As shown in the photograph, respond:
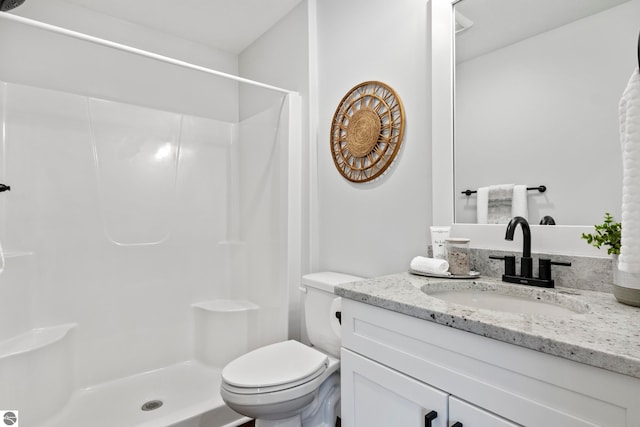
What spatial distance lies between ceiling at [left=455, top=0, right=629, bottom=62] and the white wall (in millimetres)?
172

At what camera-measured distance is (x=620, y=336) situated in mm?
591

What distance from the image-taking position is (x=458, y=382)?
729 millimetres

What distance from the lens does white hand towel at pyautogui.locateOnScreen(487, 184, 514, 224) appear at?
1.19m

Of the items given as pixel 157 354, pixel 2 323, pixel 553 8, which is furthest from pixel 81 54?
pixel 553 8

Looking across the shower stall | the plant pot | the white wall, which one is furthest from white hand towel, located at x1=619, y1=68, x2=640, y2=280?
the shower stall

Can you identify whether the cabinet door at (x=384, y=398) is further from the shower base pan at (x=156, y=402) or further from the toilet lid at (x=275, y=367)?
the shower base pan at (x=156, y=402)

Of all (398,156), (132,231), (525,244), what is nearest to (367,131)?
(398,156)

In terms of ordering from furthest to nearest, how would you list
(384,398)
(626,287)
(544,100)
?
Result: (544,100) → (384,398) → (626,287)

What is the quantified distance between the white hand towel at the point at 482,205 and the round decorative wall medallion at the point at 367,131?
17.0 inches

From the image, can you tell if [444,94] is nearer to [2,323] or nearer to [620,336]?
[620,336]

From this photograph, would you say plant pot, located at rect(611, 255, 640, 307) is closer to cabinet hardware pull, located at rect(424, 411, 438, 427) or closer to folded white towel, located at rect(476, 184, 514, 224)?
folded white towel, located at rect(476, 184, 514, 224)

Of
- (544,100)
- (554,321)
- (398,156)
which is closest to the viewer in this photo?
(554,321)

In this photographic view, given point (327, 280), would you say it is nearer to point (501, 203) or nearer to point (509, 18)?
point (501, 203)

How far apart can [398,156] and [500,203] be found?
500 millimetres
